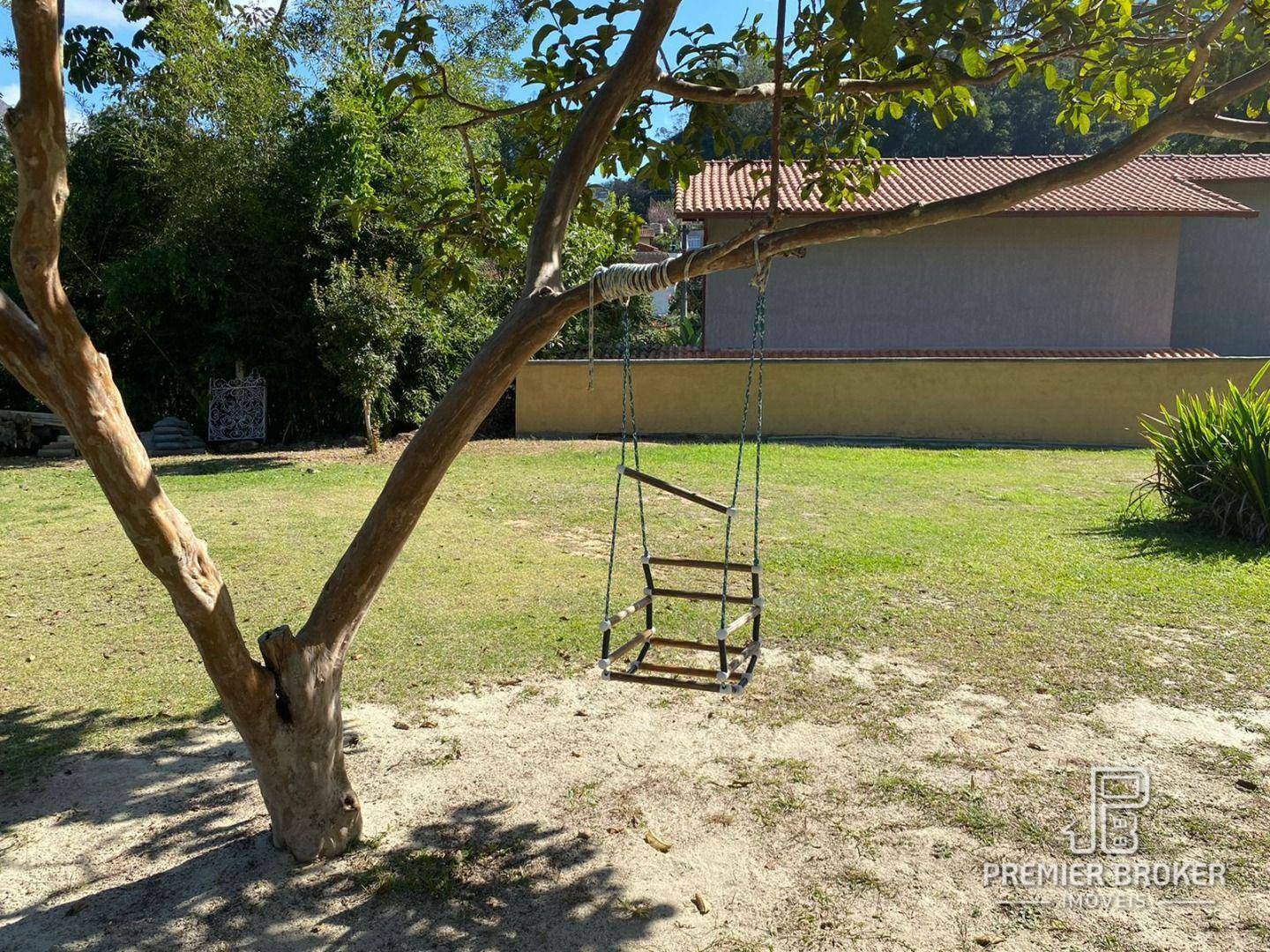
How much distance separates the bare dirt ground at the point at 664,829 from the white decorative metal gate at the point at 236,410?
12079 millimetres

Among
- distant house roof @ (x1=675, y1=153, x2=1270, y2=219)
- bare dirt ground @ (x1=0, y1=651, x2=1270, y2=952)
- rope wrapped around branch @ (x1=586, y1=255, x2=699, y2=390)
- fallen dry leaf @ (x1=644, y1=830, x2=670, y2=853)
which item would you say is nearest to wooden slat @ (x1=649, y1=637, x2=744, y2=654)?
bare dirt ground @ (x1=0, y1=651, x2=1270, y2=952)

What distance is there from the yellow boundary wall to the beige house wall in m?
3.77

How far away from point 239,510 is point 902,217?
835 centimetres

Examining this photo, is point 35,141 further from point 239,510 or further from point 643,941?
point 239,510

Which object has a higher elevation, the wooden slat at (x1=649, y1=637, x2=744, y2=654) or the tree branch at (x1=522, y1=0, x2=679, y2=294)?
the tree branch at (x1=522, y1=0, x2=679, y2=294)

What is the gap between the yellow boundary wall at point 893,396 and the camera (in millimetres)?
15219

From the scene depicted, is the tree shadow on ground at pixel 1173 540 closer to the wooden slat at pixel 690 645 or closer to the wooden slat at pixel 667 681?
the wooden slat at pixel 690 645

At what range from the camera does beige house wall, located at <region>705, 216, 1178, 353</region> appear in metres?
19.1

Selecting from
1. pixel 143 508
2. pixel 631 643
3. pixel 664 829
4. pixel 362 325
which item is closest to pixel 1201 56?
pixel 631 643

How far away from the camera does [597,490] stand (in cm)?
1096

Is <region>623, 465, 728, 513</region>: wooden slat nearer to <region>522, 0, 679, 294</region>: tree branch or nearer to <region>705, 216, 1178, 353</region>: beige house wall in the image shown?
<region>522, 0, 679, 294</region>: tree branch

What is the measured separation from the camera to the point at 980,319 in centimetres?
1938

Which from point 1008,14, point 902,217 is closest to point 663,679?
point 902,217

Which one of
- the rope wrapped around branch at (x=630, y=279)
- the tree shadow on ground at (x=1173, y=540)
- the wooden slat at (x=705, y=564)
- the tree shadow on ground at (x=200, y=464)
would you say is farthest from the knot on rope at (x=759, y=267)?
the tree shadow on ground at (x=200, y=464)
